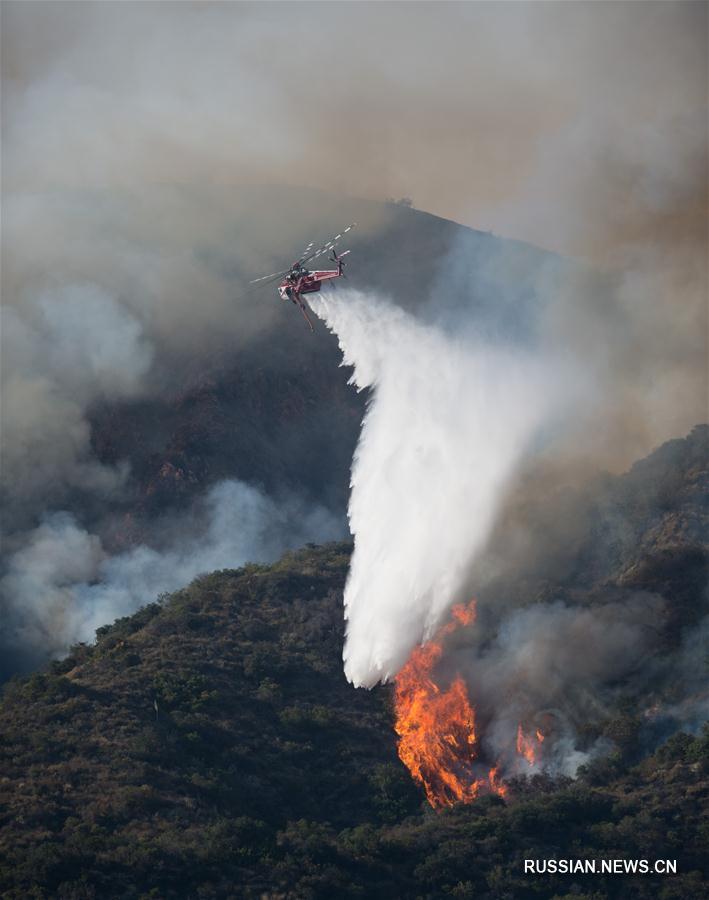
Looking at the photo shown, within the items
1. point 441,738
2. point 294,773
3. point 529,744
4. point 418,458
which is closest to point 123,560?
point 418,458

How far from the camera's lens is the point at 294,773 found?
9688cm

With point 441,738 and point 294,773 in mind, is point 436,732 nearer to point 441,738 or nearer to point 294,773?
point 441,738

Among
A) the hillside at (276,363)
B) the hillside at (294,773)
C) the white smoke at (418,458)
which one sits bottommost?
the hillside at (294,773)

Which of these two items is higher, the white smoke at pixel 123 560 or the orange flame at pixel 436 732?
the white smoke at pixel 123 560

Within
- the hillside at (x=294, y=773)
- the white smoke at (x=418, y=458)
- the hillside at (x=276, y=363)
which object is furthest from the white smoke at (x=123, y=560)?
the white smoke at (x=418, y=458)

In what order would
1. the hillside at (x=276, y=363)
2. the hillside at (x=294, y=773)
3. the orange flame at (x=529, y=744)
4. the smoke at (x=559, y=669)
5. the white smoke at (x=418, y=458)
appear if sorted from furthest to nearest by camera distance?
the hillside at (x=276, y=363)
the white smoke at (x=418, y=458)
the smoke at (x=559, y=669)
the orange flame at (x=529, y=744)
the hillside at (x=294, y=773)

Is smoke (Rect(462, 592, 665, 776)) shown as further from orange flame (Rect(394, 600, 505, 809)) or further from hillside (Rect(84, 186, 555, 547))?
hillside (Rect(84, 186, 555, 547))

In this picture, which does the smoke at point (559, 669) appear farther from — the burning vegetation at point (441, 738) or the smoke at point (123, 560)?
the smoke at point (123, 560)

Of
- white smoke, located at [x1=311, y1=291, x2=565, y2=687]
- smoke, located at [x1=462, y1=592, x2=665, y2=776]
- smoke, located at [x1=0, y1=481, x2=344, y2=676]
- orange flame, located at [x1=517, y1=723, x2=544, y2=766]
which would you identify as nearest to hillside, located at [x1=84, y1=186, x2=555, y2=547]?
smoke, located at [x1=0, y1=481, x2=344, y2=676]

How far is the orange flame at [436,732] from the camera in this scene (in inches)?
3875

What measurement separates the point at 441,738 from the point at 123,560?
158ft

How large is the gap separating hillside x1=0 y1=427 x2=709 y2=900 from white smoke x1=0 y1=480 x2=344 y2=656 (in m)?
13.1

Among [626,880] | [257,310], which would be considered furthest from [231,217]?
[626,880]

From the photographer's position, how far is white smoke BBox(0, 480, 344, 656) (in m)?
131
